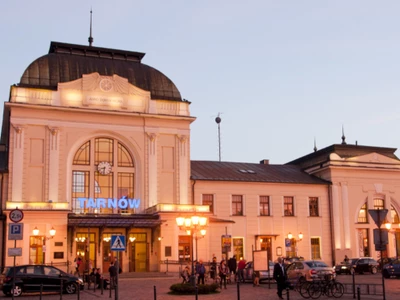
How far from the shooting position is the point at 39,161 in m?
46.5

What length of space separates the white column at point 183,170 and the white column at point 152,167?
219 cm

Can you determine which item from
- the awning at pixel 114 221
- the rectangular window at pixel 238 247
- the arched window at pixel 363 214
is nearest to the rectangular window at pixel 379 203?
the arched window at pixel 363 214

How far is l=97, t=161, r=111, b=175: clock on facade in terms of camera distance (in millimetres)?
48062

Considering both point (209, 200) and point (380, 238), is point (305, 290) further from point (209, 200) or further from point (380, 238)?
point (209, 200)

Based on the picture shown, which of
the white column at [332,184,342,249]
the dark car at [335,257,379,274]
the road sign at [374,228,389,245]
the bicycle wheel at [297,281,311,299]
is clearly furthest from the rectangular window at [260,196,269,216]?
the road sign at [374,228,389,245]

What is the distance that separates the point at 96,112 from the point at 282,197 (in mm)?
19256

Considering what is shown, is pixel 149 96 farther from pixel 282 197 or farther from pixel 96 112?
pixel 282 197

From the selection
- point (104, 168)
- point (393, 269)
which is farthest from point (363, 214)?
point (104, 168)

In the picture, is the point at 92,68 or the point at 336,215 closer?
the point at 92,68

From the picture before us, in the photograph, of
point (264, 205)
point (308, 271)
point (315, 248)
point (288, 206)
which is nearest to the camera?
point (308, 271)

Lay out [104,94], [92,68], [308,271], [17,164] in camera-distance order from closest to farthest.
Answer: [308,271]
[17,164]
[104,94]
[92,68]

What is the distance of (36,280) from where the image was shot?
29.3 meters

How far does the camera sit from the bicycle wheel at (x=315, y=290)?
24703mm

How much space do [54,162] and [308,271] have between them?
2304 centimetres
